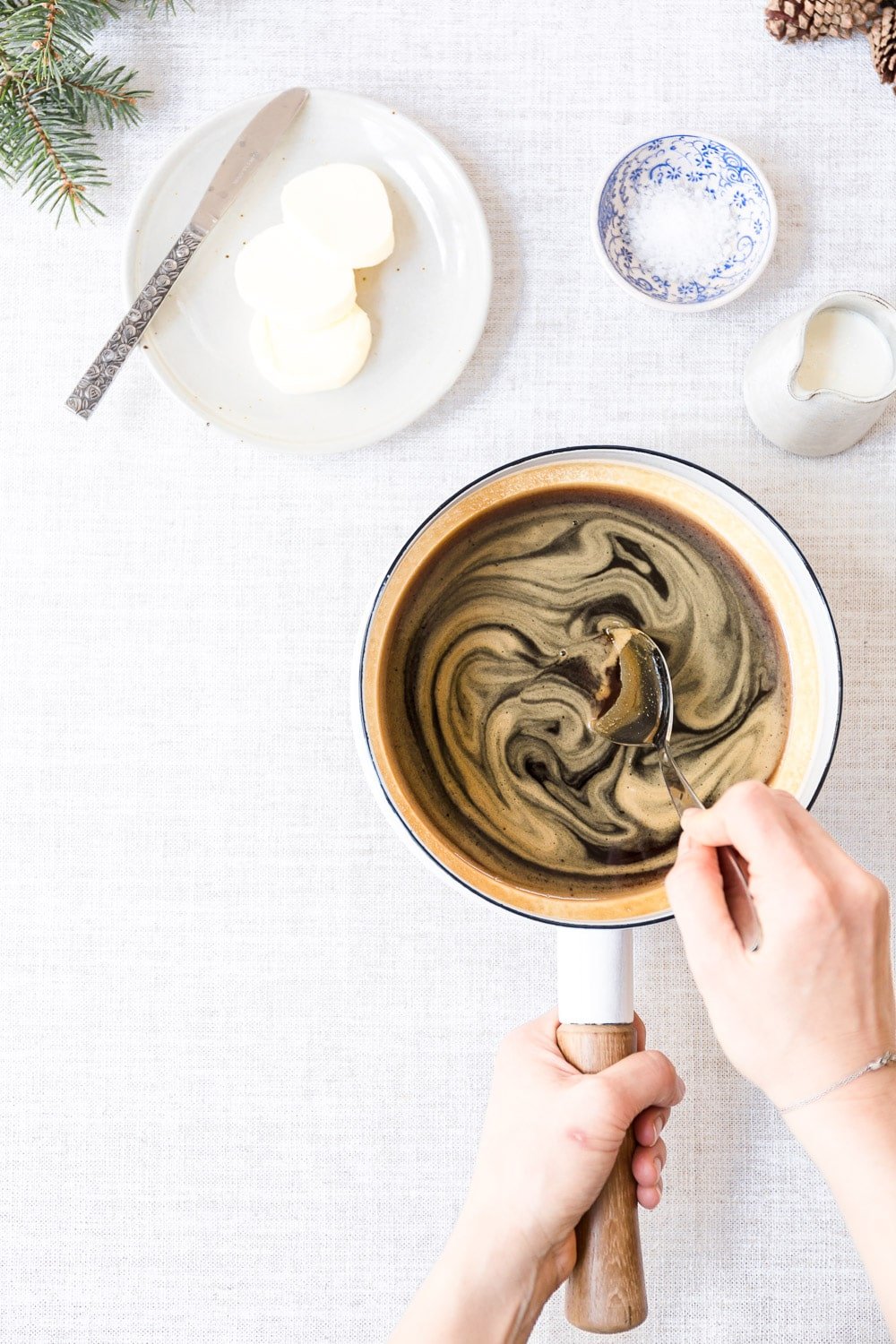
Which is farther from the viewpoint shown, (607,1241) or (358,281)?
(358,281)

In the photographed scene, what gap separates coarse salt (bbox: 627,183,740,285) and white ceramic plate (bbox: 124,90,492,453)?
15 cm

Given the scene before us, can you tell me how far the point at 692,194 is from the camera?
976 mm

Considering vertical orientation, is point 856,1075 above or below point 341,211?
below

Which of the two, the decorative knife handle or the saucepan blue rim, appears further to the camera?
the decorative knife handle

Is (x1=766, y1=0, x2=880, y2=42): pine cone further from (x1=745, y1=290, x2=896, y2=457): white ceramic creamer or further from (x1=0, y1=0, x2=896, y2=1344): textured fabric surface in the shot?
(x1=745, y1=290, x2=896, y2=457): white ceramic creamer

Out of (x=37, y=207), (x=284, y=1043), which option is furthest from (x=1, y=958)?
(x=37, y=207)

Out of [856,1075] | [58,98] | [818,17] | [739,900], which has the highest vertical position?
[818,17]

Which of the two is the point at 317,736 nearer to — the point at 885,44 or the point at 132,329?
the point at 132,329

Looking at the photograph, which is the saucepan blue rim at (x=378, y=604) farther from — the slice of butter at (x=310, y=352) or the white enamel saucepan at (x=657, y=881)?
the slice of butter at (x=310, y=352)

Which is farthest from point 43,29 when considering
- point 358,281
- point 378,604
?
point 378,604

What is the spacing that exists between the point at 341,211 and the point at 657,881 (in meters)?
0.64

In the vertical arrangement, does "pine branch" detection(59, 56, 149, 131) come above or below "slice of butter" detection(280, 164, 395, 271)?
above

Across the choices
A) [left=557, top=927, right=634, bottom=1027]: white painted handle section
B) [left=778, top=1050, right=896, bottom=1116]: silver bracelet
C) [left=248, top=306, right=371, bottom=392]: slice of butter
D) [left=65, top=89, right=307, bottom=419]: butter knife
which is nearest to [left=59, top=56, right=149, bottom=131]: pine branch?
[left=65, top=89, right=307, bottom=419]: butter knife

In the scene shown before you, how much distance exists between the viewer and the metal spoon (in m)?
0.89
